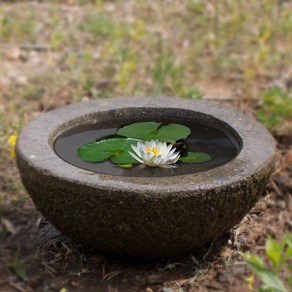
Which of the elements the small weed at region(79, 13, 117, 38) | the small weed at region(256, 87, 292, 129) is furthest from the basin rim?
the small weed at region(79, 13, 117, 38)

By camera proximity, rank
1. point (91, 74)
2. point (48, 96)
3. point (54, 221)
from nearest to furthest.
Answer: point (54, 221) < point (48, 96) < point (91, 74)

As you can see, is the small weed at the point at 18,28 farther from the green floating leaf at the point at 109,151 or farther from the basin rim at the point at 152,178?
the green floating leaf at the point at 109,151

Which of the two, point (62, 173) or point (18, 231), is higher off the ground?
point (62, 173)

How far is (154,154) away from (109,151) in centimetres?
21

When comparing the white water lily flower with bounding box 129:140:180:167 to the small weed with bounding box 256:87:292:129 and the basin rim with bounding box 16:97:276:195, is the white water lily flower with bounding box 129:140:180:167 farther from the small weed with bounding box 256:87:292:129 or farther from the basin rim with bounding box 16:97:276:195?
the small weed with bounding box 256:87:292:129

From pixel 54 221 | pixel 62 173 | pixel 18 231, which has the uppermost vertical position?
pixel 62 173

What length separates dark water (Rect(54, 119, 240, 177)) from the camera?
243cm

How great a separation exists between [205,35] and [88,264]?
2822 mm

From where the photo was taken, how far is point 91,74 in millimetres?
4355

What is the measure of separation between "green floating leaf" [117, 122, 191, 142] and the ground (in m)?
0.46

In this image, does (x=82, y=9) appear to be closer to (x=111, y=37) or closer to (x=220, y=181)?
(x=111, y=37)

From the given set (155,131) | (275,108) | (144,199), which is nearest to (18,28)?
(275,108)

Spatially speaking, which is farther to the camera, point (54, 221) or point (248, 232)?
point (248, 232)

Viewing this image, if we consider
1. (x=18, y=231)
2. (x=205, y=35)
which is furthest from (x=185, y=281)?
(x=205, y=35)
